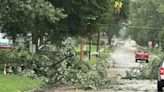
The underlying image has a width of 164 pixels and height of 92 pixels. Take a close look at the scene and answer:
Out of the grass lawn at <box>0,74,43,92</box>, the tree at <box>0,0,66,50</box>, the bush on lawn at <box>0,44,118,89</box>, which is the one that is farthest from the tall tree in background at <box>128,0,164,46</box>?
the grass lawn at <box>0,74,43,92</box>

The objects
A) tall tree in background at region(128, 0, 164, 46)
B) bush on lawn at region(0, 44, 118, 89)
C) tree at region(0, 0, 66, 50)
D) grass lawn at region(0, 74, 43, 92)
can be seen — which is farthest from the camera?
tall tree in background at region(128, 0, 164, 46)

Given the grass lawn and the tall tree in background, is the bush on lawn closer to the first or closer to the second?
the grass lawn

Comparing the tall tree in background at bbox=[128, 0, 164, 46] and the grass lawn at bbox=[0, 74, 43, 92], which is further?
the tall tree in background at bbox=[128, 0, 164, 46]

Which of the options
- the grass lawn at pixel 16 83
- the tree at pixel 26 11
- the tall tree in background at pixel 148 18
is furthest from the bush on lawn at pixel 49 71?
the tall tree in background at pixel 148 18

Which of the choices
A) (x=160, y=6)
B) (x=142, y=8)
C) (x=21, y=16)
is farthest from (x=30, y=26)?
(x=142, y=8)

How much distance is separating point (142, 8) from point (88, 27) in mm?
77320

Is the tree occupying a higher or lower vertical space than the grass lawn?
higher

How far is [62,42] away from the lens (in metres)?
36.5

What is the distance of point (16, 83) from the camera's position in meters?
22.7

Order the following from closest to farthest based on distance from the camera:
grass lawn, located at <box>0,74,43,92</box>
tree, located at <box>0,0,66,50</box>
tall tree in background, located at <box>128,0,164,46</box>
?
grass lawn, located at <box>0,74,43,92</box> < tree, located at <box>0,0,66,50</box> < tall tree in background, located at <box>128,0,164,46</box>

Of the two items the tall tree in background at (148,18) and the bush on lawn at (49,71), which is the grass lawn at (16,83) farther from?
the tall tree in background at (148,18)

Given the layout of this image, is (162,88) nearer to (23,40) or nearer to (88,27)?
(88,27)

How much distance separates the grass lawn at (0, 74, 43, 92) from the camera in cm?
2086

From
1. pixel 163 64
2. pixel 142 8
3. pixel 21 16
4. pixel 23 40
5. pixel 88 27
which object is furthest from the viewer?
pixel 142 8
